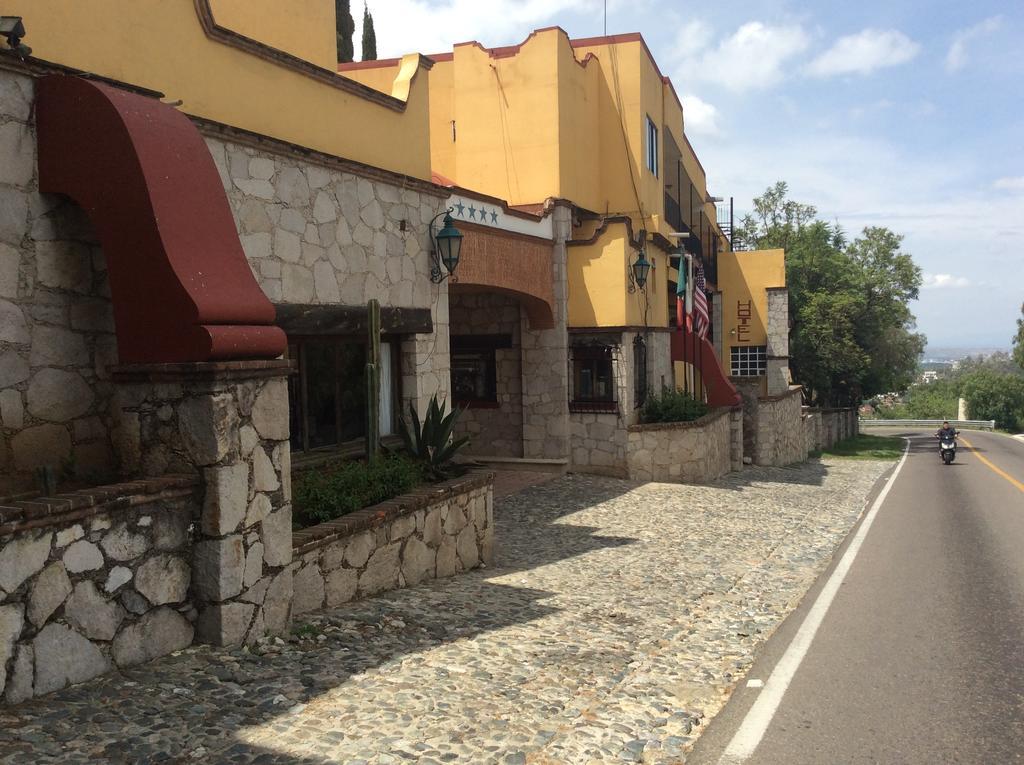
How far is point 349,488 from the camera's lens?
8.02 m

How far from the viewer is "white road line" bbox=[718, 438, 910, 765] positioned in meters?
5.05

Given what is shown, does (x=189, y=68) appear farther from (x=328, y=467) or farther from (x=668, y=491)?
(x=668, y=491)

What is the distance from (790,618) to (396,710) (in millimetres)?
4601

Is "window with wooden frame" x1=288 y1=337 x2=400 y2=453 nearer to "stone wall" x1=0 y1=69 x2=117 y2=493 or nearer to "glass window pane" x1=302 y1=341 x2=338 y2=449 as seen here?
"glass window pane" x1=302 y1=341 x2=338 y2=449

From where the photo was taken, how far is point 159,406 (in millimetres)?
5777

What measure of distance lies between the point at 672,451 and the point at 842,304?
2765cm

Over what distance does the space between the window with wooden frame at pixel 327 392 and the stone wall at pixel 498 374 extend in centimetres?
685

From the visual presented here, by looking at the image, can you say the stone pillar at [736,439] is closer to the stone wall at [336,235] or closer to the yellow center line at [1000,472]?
the yellow center line at [1000,472]

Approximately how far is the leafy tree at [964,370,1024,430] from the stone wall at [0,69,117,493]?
90217 millimetres

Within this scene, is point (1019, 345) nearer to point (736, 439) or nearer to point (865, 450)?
point (865, 450)

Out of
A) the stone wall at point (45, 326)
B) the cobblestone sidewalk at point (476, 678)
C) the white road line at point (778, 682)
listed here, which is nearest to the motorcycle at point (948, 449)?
the white road line at point (778, 682)

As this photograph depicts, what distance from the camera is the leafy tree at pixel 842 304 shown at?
42031 mm

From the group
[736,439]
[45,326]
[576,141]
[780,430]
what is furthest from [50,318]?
[780,430]

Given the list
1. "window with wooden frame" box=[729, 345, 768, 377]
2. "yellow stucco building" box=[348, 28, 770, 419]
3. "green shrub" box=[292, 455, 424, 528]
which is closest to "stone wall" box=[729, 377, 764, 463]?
"yellow stucco building" box=[348, 28, 770, 419]
